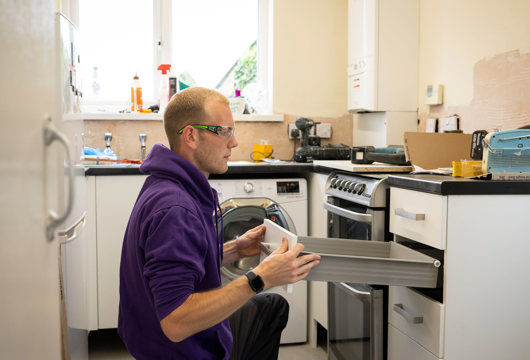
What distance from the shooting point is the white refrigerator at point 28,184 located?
845 millimetres

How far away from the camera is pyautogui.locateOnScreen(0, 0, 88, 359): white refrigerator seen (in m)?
0.85

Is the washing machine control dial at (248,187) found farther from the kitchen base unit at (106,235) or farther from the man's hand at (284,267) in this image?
the man's hand at (284,267)

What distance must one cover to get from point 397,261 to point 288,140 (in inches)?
92.8

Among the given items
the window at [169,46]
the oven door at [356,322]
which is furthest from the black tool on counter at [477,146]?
the window at [169,46]

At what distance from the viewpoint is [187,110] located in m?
1.63

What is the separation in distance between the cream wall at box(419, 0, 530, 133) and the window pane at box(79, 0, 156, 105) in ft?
6.11

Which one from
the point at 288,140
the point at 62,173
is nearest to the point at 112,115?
the point at 288,140

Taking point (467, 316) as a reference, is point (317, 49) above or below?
above

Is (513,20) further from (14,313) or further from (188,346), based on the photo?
(14,313)

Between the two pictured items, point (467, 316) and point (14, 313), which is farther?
point (467, 316)

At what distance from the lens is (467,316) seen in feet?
6.15

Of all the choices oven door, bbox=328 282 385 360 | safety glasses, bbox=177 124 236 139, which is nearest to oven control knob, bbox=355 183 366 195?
oven door, bbox=328 282 385 360

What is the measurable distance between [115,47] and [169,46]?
0.37 m

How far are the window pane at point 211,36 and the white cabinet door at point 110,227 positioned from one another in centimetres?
128
